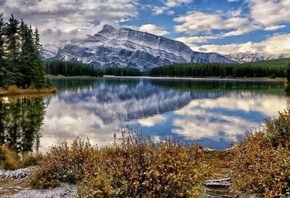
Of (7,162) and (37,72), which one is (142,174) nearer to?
(7,162)

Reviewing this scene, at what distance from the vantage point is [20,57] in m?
79.4

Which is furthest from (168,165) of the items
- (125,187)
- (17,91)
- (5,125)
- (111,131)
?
(17,91)

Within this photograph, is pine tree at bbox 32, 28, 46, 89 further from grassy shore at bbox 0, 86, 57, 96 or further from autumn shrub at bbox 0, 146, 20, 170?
autumn shrub at bbox 0, 146, 20, 170

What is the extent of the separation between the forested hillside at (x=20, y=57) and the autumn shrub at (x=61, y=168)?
6115cm

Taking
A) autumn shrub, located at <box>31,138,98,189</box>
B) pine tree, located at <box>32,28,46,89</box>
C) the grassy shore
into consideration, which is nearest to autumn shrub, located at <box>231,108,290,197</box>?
autumn shrub, located at <box>31,138,98,189</box>

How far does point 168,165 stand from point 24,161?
9.17m

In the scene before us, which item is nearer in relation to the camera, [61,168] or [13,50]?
[61,168]

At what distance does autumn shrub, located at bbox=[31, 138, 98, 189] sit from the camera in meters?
10.2

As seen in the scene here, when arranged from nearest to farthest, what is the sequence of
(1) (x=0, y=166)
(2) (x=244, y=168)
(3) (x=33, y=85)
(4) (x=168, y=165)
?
(4) (x=168, y=165) → (2) (x=244, y=168) → (1) (x=0, y=166) → (3) (x=33, y=85)

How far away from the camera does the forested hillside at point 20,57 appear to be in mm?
69062

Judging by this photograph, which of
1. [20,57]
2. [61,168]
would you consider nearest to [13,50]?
[20,57]

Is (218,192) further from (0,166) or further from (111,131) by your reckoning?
(111,131)

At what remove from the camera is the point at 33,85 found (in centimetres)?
7631

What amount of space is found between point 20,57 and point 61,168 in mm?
75069
